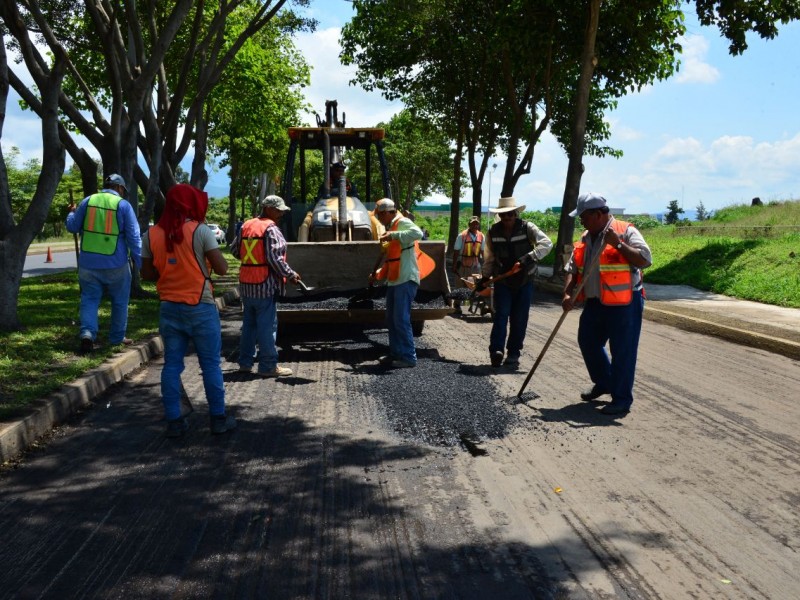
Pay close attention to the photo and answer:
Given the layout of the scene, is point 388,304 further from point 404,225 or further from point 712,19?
point 712,19

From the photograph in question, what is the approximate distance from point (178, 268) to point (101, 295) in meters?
3.55

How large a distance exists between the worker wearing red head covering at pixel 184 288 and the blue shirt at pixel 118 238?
3.27 m

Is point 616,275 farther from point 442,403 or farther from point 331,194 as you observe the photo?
point 331,194

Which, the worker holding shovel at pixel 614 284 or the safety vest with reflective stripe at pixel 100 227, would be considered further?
the safety vest with reflective stripe at pixel 100 227

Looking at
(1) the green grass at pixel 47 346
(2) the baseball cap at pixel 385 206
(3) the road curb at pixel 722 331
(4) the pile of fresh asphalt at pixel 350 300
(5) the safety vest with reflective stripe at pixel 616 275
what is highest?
(2) the baseball cap at pixel 385 206

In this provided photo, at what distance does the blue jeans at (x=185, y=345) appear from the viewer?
584 centimetres

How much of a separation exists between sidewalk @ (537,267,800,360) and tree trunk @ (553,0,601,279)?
2.96 metres

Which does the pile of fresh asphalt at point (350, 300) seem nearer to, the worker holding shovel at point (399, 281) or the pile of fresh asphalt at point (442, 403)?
the worker holding shovel at point (399, 281)

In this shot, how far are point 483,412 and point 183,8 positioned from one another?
Result: 29.7 ft

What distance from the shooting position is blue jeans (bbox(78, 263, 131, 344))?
879 centimetres

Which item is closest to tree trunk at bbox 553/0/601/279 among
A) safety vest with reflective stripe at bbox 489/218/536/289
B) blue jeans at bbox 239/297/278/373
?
safety vest with reflective stripe at bbox 489/218/536/289

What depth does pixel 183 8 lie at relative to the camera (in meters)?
12.5

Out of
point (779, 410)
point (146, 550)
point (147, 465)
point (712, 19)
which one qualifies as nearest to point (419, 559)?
point (146, 550)

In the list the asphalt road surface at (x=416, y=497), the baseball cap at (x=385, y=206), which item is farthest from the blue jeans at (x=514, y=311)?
the baseball cap at (x=385, y=206)
